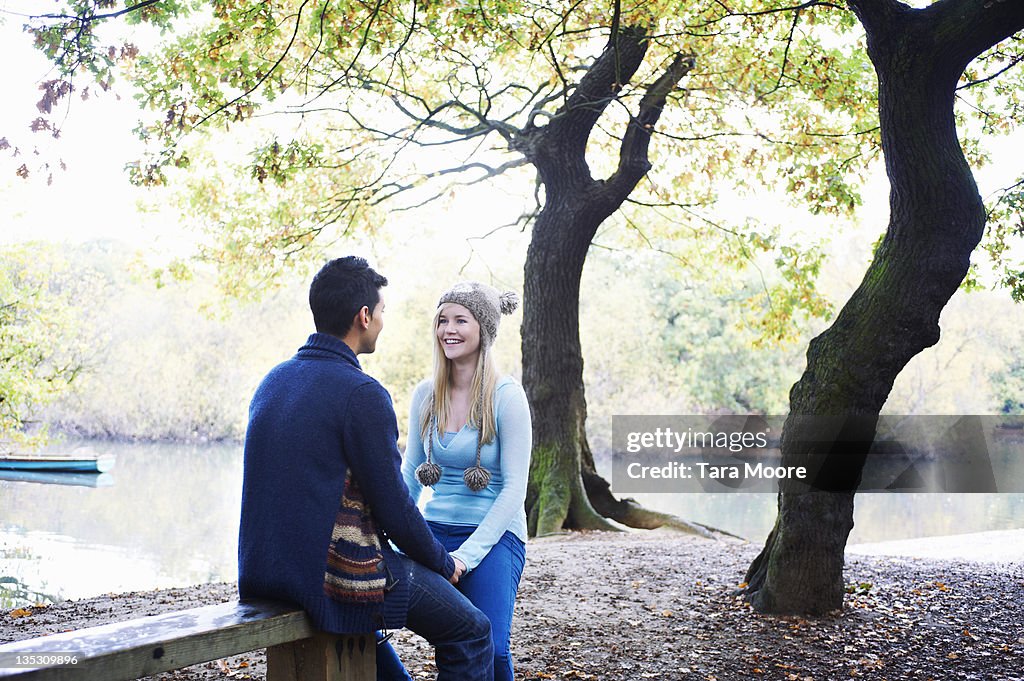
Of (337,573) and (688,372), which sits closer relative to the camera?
(337,573)

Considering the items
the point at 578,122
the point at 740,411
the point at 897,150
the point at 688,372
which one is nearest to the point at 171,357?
the point at 688,372

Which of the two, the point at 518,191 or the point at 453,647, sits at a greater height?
the point at 518,191

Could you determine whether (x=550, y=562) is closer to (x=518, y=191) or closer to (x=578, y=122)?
(x=578, y=122)

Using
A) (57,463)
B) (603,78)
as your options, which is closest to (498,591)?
(603,78)

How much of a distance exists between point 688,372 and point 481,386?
2967cm

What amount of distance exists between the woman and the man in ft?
1.05

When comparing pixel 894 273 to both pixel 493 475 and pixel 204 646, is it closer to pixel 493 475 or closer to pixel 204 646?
pixel 493 475

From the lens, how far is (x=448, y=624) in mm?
2688

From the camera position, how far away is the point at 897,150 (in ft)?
17.2

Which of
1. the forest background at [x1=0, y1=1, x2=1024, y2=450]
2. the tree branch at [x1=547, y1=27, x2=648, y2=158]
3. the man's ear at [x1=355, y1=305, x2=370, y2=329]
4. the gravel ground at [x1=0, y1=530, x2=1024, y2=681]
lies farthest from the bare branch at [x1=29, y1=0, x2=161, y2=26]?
the forest background at [x1=0, y1=1, x2=1024, y2=450]

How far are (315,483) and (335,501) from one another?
73 millimetres

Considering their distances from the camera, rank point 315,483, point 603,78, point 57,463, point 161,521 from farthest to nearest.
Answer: point 57,463 < point 161,521 < point 603,78 < point 315,483

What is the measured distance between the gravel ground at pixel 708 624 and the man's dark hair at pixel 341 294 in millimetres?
2432

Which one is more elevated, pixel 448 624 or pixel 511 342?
pixel 511 342
